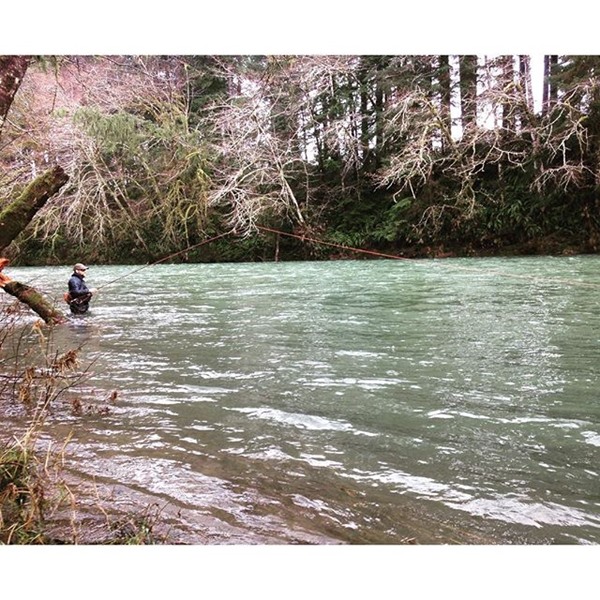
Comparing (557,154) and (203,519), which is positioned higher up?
(557,154)

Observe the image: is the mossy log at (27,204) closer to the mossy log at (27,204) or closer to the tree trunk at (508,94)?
the mossy log at (27,204)

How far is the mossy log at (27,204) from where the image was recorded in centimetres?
351

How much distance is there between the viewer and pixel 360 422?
369cm

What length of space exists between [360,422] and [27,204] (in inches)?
103

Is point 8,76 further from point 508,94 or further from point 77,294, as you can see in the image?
point 508,94

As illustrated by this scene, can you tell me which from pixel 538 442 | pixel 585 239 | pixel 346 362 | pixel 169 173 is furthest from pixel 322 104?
pixel 538 442

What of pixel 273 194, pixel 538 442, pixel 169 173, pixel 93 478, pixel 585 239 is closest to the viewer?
pixel 93 478

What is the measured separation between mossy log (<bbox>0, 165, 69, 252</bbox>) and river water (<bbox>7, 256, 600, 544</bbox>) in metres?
1.38

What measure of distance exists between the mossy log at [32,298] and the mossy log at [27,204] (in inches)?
102

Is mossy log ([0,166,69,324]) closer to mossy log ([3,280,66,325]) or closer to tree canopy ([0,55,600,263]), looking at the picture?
mossy log ([3,280,66,325])

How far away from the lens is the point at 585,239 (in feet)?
53.8

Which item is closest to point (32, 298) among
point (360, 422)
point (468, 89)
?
point (360, 422)

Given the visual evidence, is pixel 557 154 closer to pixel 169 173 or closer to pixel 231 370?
pixel 169 173
